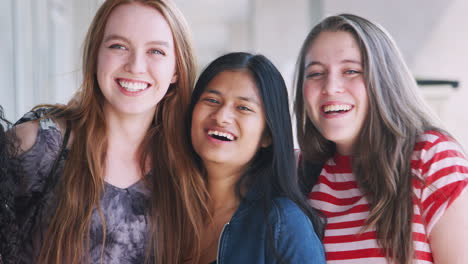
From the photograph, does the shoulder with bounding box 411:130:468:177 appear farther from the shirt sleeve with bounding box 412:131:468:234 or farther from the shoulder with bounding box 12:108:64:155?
the shoulder with bounding box 12:108:64:155

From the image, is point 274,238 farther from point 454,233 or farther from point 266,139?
point 454,233

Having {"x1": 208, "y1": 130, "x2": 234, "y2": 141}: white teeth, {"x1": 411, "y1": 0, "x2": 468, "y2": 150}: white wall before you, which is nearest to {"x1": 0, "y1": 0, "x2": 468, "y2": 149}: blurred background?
{"x1": 411, "y1": 0, "x2": 468, "y2": 150}: white wall

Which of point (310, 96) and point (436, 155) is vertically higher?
point (310, 96)

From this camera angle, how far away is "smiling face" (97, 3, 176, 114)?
65.7 inches

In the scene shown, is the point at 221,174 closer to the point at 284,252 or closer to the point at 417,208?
the point at 284,252

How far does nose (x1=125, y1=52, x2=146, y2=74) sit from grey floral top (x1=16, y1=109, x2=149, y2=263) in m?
0.29

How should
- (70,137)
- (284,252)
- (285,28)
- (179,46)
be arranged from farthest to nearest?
(285,28) < (179,46) < (70,137) < (284,252)

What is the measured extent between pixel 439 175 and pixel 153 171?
0.91 meters

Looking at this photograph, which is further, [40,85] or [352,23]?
[40,85]

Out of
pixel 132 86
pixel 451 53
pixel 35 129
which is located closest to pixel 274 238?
pixel 132 86

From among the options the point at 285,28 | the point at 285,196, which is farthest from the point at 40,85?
the point at 285,28

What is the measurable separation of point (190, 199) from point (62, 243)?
434 mm

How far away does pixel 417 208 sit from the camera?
1.56 metres

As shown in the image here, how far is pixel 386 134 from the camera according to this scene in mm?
1700
